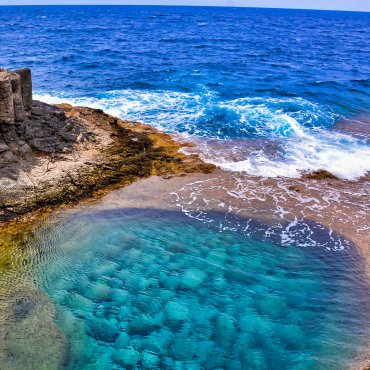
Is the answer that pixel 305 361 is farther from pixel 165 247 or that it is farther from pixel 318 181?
pixel 318 181

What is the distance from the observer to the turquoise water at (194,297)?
37.4 feet

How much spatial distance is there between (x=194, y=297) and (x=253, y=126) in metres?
17.3

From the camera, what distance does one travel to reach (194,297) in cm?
1320

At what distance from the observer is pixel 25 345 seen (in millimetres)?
11234

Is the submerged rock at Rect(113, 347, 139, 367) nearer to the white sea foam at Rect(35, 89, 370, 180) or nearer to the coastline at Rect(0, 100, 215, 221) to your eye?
the coastline at Rect(0, 100, 215, 221)

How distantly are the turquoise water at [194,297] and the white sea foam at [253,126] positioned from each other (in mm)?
6976

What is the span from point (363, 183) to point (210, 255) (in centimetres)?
1052

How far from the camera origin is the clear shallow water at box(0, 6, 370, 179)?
23953 mm

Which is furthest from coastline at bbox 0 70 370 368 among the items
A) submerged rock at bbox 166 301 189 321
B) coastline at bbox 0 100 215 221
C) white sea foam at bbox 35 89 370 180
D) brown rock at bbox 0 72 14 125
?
submerged rock at bbox 166 301 189 321

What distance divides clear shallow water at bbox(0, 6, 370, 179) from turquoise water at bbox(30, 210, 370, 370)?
7.09m

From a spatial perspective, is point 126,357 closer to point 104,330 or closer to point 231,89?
point 104,330

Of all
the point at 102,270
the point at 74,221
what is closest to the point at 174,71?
the point at 74,221

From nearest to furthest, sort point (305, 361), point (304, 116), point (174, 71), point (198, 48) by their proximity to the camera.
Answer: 1. point (305, 361)
2. point (304, 116)
3. point (174, 71)
4. point (198, 48)

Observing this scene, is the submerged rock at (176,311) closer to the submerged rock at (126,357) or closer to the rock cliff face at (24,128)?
the submerged rock at (126,357)
